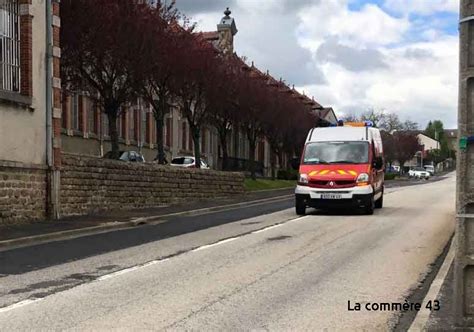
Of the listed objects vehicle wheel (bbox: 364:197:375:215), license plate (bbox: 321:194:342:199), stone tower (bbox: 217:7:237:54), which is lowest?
vehicle wheel (bbox: 364:197:375:215)

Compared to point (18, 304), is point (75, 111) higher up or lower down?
higher up

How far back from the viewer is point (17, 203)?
15828 mm

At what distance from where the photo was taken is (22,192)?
16.1m

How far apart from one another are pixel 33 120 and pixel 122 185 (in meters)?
4.82

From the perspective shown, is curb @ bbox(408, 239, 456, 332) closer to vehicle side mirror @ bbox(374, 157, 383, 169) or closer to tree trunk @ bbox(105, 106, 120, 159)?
vehicle side mirror @ bbox(374, 157, 383, 169)

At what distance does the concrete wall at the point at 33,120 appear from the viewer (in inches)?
622

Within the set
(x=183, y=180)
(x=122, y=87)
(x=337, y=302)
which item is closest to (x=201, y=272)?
(x=337, y=302)

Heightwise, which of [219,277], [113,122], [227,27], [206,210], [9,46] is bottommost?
[206,210]

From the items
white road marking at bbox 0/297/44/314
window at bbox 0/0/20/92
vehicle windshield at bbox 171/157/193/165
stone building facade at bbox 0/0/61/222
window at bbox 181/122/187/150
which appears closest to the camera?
white road marking at bbox 0/297/44/314

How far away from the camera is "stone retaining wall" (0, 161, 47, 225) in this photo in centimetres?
1538

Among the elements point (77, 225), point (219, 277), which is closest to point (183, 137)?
point (77, 225)

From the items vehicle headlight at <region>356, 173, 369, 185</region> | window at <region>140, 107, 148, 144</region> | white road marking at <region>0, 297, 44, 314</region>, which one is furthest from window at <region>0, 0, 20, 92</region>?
window at <region>140, 107, 148, 144</region>

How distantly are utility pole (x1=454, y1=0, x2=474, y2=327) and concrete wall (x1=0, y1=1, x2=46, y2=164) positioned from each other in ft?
43.7

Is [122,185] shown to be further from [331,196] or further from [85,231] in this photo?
[331,196]
